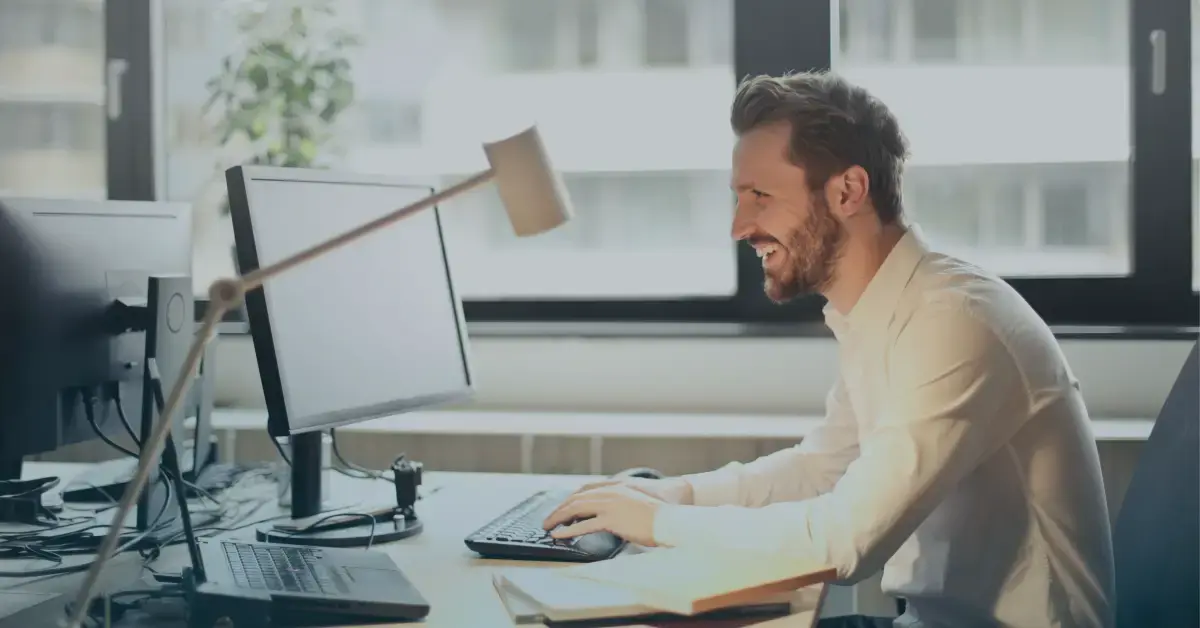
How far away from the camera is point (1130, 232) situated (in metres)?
2.45

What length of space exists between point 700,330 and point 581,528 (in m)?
1.15

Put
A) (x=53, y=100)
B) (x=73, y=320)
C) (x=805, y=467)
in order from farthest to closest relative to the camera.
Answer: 1. (x=53, y=100)
2. (x=805, y=467)
3. (x=73, y=320)

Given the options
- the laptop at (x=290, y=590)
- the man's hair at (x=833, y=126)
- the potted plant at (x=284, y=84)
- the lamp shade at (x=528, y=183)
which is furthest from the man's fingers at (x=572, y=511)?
the potted plant at (x=284, y=84)

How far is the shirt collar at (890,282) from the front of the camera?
4.77 feet

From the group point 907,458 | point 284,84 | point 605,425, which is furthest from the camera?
point 284,84

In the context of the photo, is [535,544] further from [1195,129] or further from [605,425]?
[1195,129]

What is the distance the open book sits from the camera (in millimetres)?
1142

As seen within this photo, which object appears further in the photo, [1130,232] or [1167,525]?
[1130,232]

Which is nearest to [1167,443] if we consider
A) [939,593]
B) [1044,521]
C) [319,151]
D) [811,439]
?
[1044,521]

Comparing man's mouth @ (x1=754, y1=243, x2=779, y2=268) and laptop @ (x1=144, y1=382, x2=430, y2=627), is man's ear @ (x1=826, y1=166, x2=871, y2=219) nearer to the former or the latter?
man's mouth @ (x1=754, y1=243, x2=779, y2=268)

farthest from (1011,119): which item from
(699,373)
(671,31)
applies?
(699,373)

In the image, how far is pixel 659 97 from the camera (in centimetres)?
267

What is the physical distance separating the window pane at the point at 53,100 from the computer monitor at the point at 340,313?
1578mm

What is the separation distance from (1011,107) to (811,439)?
1.18 metres
